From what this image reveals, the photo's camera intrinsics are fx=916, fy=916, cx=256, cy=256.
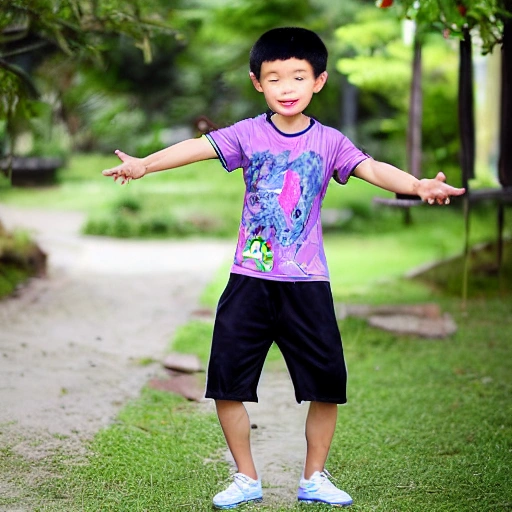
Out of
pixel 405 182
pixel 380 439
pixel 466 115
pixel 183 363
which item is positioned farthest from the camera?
pixel 466 115

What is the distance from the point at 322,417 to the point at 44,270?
5819mm

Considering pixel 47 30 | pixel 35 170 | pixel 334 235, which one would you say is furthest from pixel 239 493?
pixel 35 170

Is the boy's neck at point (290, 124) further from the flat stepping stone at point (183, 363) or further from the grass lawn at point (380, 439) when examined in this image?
the flat stepping stone at point (183, 363)

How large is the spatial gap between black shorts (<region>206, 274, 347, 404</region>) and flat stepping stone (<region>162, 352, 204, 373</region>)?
2.26 metres

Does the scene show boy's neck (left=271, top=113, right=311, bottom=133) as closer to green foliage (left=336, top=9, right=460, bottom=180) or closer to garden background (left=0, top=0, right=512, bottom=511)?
garden background (left=0, top=0, right=512, bottom=511)

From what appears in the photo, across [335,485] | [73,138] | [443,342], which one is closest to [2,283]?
[443,342]

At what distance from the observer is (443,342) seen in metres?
6.29

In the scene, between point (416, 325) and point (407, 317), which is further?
point (407, 317)

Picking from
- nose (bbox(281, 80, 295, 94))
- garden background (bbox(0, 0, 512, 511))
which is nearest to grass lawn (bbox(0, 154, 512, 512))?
garden background (bbox(0, 0, 512, 511))

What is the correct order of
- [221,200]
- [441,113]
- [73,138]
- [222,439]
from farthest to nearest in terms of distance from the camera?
[73,138] < [221,200] < [441,113] < [222,439]

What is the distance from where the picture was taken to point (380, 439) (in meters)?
4.30

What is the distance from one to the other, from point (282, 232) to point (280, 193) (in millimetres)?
141

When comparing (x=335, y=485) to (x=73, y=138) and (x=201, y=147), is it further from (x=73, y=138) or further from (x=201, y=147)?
(x=73, y=138)

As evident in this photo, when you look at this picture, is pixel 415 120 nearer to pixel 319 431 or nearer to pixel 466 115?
pixel 466 115
